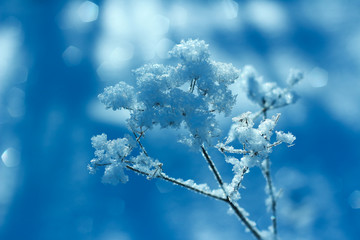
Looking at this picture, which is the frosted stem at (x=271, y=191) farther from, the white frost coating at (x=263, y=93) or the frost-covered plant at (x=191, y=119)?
the white frost coating at (x=263, y=93)

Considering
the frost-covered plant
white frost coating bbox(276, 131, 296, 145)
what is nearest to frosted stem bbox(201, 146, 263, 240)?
the frost-covered plant

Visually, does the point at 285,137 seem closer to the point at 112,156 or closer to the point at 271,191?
the point at 271,191

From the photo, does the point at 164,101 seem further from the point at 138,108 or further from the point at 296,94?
the point at 296,94

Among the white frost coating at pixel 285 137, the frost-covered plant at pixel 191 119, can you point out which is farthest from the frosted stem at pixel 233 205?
the white frost coating at pixel 285 137

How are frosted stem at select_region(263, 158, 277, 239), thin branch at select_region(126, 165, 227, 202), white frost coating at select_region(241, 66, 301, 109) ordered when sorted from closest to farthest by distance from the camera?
white frost coating at select_region(241, 66, 301, 109) → frosted stem at select_region(263, 158, 277, 239) → thin branch at select_region(126, 165, 227, 202)

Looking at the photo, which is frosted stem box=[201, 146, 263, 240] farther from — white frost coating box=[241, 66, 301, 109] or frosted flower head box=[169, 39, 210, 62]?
frosted flower head box=[169, 39, 210, 62]

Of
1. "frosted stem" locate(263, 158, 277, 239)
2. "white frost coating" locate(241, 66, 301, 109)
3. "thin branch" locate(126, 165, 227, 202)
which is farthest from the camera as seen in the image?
"thin branch" locate(126, 165, 227, 202)
